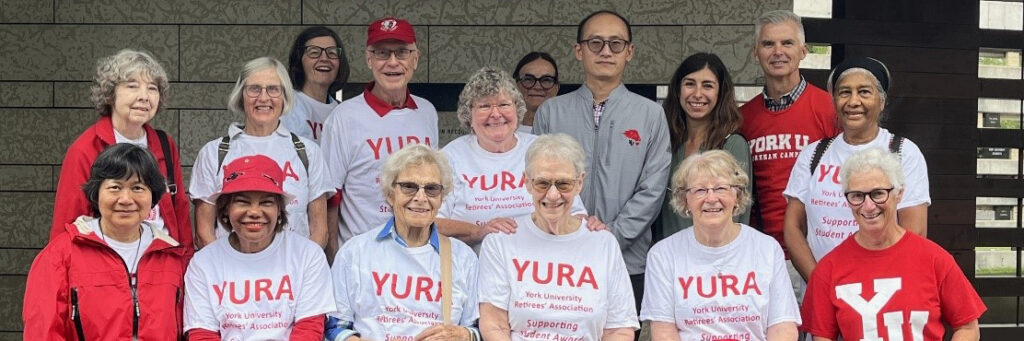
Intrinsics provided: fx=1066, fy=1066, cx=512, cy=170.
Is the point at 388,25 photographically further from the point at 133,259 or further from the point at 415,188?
the point at 133,259

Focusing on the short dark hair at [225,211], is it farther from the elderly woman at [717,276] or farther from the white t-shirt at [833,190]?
the white t-shirt at [833,190]

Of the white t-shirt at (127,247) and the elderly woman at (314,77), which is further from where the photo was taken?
the elderly woman at (314,77)

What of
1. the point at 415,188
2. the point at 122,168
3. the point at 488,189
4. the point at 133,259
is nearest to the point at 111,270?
the point at 133,259

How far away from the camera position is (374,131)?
15.4 ft

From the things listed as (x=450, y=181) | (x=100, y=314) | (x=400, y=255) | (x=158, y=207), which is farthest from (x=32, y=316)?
(x=450, y=181)

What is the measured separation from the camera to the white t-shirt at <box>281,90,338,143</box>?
501 cm

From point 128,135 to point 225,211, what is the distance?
2.23 ft

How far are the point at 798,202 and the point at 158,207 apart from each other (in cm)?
262

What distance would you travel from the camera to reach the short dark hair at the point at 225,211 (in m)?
3.83

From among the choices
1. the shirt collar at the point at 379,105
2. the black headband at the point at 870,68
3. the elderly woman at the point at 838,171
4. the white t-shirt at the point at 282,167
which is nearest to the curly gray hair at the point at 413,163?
the white t-shirt at the point at 282,167

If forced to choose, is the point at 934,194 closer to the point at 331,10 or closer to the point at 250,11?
the point at 331,10

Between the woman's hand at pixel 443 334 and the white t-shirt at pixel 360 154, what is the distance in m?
0.96

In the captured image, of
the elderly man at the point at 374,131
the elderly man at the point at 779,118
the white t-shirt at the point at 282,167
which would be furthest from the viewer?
the elderly man at the point at 779,118

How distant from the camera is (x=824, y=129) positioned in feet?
→ 15.8
